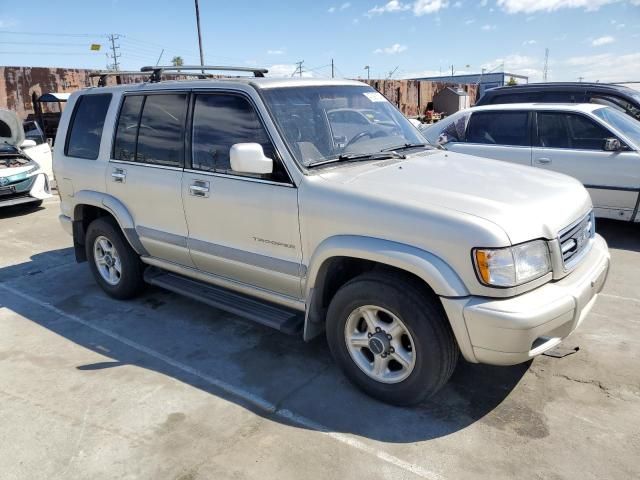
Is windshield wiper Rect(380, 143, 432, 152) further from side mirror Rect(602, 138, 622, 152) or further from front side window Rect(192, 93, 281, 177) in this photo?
side mirror Rect(602, 138, 622, 152)

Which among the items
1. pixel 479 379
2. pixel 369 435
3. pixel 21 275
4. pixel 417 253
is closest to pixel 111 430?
pixel 369 435

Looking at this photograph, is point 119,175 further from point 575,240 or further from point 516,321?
point 575,240

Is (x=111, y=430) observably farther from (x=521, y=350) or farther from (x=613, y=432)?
(x=613, y=432)

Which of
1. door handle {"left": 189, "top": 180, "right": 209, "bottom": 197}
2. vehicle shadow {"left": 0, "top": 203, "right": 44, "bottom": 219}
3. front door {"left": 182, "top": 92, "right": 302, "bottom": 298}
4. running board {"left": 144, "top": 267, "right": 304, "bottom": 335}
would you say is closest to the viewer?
front door {"left": 182, "top": 92, "right": 302, "bottom": 298}

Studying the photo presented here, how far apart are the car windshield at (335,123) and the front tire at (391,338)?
3.21 ft

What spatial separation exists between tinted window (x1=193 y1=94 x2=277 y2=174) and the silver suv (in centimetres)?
1

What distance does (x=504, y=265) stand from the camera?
2600mm

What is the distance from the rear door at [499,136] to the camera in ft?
22.9

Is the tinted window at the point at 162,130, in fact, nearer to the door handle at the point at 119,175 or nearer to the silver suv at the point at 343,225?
the silver suv at the point at 343,225

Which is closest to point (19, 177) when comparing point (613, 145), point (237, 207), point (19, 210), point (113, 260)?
point (19, 210)

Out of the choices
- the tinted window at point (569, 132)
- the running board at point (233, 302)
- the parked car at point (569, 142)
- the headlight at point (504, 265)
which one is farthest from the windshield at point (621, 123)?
the running board at point (233, 302)

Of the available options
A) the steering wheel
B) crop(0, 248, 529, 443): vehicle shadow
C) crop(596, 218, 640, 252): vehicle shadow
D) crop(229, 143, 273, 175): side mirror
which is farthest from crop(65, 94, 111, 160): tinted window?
crop(596, 218, 640, 252): vehicle shadow

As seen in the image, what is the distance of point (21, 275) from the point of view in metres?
5.91

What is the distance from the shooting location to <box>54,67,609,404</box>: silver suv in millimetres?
2693
